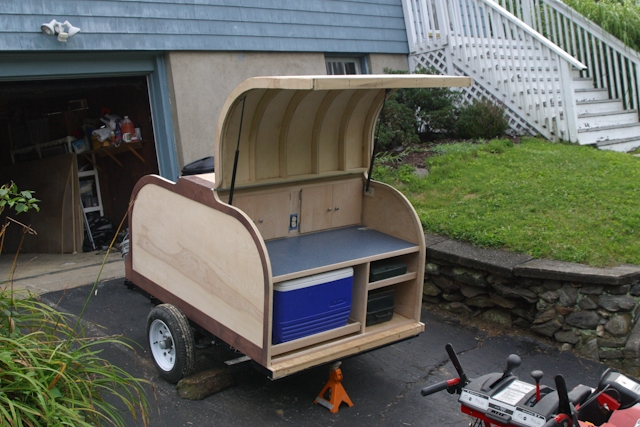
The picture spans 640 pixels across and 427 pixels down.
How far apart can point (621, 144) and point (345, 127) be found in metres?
7.00

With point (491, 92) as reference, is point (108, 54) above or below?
above

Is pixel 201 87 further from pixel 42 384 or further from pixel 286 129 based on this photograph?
pixel 42 384

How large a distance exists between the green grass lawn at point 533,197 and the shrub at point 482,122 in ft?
2.13

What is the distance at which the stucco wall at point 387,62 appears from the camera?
36.2 feet

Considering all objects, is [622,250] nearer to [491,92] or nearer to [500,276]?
[500,276]

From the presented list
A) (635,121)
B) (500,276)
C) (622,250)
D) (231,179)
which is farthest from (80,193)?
(635,121)

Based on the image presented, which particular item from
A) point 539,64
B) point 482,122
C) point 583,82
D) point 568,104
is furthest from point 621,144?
point 482,122

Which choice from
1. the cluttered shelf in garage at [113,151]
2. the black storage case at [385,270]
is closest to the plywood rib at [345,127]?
the black storage case at [385,270]

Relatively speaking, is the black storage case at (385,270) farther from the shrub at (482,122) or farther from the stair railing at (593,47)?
the stair railing at (593,47)

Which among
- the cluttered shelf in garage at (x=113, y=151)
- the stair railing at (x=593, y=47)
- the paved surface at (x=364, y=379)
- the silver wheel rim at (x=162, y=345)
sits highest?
the stair railing at (x=593, y=47)

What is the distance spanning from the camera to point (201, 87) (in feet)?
28.3

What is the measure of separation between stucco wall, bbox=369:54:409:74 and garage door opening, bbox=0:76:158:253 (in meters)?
4.15

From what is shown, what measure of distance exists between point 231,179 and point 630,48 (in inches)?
365

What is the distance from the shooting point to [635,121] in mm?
10930
